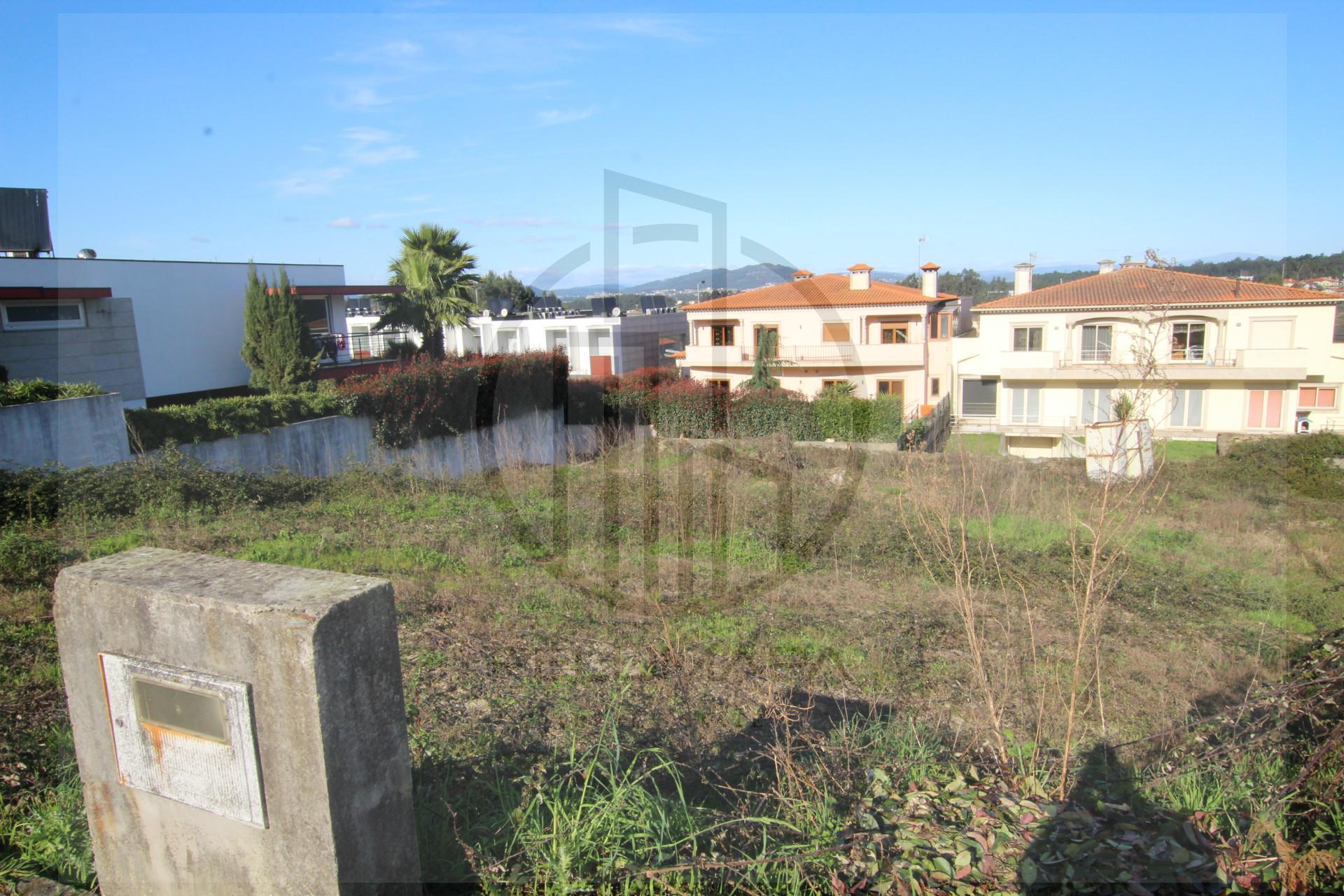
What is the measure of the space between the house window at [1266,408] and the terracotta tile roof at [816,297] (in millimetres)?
9655

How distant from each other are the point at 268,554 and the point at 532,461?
675cm

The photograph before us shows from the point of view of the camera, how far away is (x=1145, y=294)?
21.5 metres

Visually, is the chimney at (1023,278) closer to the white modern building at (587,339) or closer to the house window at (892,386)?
the house window at (892,386)

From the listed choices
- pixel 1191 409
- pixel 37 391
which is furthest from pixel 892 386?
pixel 37 391

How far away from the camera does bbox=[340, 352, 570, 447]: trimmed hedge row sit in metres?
13.1

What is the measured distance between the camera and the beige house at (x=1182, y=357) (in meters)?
22.1

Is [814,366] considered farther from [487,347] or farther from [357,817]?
[357,817]

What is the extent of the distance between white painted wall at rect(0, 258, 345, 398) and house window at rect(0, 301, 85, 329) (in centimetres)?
39

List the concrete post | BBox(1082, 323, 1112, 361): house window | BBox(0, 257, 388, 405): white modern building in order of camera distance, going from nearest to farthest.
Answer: the concrete post, BBox(0, 257, 388, 405): white modern building, BBox(1082, 323, 1112, 361): house window

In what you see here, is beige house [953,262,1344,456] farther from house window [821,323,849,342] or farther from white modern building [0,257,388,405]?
white modern building [0,257,388,405]

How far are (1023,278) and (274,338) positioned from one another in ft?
82.1

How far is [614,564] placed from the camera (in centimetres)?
756

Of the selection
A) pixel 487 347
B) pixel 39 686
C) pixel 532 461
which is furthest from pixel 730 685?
pixel 487 347

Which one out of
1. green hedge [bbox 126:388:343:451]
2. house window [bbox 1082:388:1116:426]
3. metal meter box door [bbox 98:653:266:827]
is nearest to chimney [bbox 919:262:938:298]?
house window [bbox 1082:388:1116:426]
